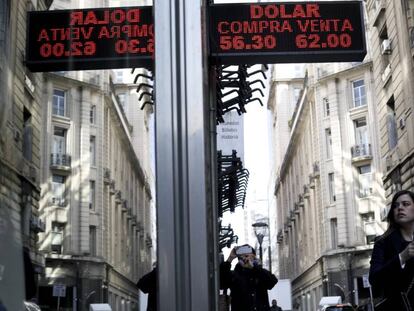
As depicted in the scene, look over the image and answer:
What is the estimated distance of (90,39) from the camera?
2.09 m

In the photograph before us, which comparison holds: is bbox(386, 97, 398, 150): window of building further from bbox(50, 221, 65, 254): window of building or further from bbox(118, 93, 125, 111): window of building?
bbox(50, 221, 65, 254): window of building

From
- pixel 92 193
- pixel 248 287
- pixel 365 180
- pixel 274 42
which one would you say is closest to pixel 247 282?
pixel 248 287

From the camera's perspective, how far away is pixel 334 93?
9.69 ft

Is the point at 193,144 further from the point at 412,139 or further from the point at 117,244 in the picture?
the point at 412,139

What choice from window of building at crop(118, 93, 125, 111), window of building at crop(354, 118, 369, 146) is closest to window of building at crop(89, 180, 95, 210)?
window of building at crop(118, 93, 125, 111)

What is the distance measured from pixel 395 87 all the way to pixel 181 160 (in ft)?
3.57

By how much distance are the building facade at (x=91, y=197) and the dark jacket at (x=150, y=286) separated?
0.04m

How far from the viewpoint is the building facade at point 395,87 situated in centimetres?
237

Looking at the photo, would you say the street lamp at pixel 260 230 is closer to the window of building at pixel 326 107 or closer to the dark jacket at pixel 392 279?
the window of building at pixel 326 107

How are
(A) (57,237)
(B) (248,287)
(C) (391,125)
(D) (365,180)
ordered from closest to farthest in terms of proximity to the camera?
1. (A) (57,237)
2. (C) (391,125)
3. (D) (365,180)
4. (B) (248,287)

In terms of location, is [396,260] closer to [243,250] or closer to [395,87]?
[395,87]

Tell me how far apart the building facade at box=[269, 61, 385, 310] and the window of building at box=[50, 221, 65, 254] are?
111 cm

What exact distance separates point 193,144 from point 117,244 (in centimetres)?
49

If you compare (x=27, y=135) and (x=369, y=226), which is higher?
(x=27, y=135)
